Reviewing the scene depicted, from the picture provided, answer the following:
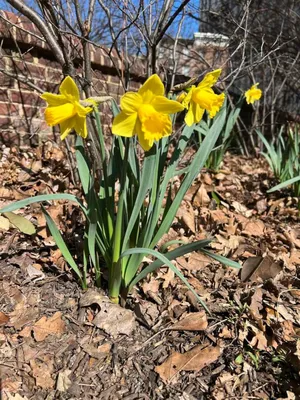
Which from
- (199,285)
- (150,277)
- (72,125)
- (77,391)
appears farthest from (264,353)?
(72,125)

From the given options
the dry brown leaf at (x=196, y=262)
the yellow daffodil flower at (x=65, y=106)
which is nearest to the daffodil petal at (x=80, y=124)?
the yellow daffodil flower at (x=65, y=106)

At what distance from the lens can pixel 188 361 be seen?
1294 mm

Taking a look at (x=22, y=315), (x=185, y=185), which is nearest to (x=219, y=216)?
(x=185, y=185)

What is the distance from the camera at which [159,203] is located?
57.9 inches

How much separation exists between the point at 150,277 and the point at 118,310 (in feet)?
0.91

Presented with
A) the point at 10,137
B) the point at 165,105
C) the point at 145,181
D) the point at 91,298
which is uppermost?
the point at 165,105

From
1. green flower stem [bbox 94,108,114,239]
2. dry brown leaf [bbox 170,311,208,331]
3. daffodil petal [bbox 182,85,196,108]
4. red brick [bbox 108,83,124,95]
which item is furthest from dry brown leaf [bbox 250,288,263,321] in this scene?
red brick [bbox 108,83,124,95]

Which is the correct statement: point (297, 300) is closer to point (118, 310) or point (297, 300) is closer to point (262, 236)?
point (262, 236)

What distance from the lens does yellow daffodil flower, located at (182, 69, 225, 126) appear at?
Answer: 127 cm

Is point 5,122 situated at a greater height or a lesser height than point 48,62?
lesser

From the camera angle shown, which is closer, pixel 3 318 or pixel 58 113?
pixel 58 113

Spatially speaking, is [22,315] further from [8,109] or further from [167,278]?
[8,109]

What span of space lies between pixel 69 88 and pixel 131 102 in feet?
0.72

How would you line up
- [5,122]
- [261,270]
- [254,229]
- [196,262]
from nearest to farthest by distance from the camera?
[261,270] → [196,262] → [254,229] → [5,122]
